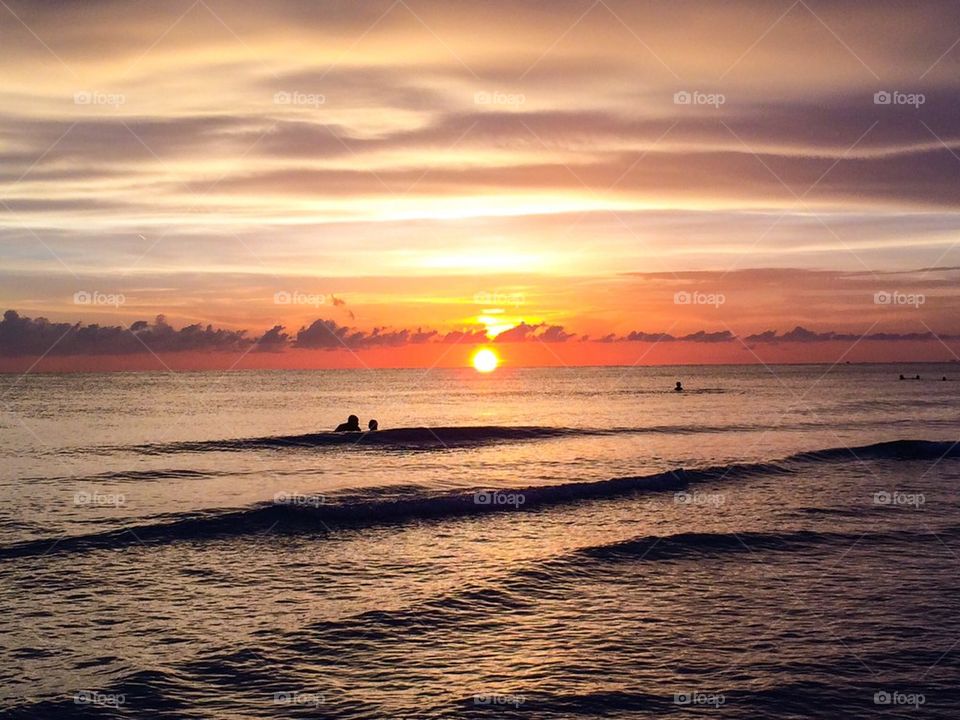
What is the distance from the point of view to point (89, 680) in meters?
13.4

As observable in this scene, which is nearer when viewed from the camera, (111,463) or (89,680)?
(89,680)

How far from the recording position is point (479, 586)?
754 inches

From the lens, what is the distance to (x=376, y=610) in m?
17.3

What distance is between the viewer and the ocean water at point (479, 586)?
513 inches

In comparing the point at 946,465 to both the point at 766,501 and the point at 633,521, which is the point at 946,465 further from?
the point at 633,521

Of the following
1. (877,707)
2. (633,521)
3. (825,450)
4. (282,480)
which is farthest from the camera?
(825,450)

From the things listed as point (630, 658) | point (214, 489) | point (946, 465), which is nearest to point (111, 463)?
point (214, 489)

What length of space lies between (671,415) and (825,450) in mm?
30872

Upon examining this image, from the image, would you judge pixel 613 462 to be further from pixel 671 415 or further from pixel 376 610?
pixel 671 415

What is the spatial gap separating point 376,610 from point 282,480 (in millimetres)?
21460

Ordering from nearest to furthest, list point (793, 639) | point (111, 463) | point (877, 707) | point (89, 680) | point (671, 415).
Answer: point (877, 707)
point (89, 680)
point (793, 639)
point (111, 463)
point (671, 415)

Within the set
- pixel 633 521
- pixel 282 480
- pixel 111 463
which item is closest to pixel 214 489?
pixel 282 480

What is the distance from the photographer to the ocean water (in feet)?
42.8

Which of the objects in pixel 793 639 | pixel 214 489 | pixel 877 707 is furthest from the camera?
pixel 214 489
